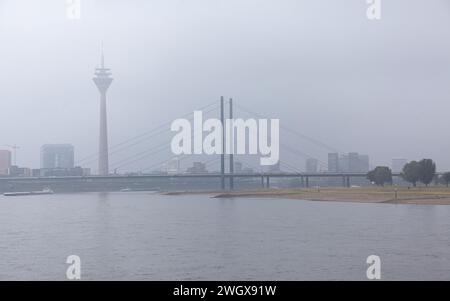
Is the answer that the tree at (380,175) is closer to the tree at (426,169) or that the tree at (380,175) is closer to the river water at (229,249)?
the tree at (426,169)

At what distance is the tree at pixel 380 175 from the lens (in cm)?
3694

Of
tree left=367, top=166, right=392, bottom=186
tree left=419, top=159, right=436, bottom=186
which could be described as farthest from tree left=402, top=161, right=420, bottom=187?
tree left=367, top=166, right=392, bottom=186

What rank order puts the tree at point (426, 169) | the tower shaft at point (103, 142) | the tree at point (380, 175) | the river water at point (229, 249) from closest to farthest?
the river water at point (229, 249) < the tree at point (426, 169) < the tree at point (380, 175) < the tower shaft at point (103, 142)

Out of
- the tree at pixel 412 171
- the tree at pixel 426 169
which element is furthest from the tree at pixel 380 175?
the tree at pixel 426 169

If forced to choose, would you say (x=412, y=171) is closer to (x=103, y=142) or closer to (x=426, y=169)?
(x=426, y=169)

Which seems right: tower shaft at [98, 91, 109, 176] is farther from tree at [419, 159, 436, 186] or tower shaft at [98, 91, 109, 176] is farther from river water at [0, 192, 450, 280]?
river water at [0, 192, 450, 280]

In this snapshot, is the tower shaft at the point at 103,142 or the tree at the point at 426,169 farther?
the tower shaft at the point at 103,142

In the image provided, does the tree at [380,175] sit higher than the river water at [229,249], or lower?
higher

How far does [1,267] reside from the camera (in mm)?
8750

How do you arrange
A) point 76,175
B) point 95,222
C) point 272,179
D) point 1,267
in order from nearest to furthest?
point 1,267 → point 95,222 → point 76,175 → point 272,179

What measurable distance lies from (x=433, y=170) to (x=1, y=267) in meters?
29.2
